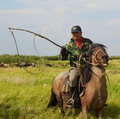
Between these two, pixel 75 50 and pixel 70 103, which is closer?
pixel 75 50

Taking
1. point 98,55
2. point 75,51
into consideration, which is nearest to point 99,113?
point 98,55

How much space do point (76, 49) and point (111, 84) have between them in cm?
280

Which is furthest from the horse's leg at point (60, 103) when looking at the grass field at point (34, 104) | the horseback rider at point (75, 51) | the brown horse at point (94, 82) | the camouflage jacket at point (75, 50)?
the camouflage jacket at point (75, 50)

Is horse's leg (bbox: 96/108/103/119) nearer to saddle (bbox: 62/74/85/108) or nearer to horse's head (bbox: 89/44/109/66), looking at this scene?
saddle (bbox: 62/74/85/108)

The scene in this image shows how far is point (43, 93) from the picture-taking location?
10.2m

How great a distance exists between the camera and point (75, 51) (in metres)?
8.10

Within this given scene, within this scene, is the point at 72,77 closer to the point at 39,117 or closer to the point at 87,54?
the point at 87,54

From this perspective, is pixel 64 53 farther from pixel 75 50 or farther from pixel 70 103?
pixel 70 103

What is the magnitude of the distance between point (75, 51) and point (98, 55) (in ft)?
3.01

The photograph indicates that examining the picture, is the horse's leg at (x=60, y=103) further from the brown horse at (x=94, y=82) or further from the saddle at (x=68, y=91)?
the brown horse at (x=94, y=82)

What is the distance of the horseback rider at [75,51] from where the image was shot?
8.02 meters

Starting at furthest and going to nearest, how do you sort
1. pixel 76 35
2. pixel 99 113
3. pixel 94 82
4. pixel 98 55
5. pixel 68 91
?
pixel 68 91
pixel 76 35
pixel 99 113
pixel 94 82
pixel 98 55

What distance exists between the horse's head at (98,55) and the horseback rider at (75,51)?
0.44 m

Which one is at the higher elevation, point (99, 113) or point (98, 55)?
point (98, 55)
